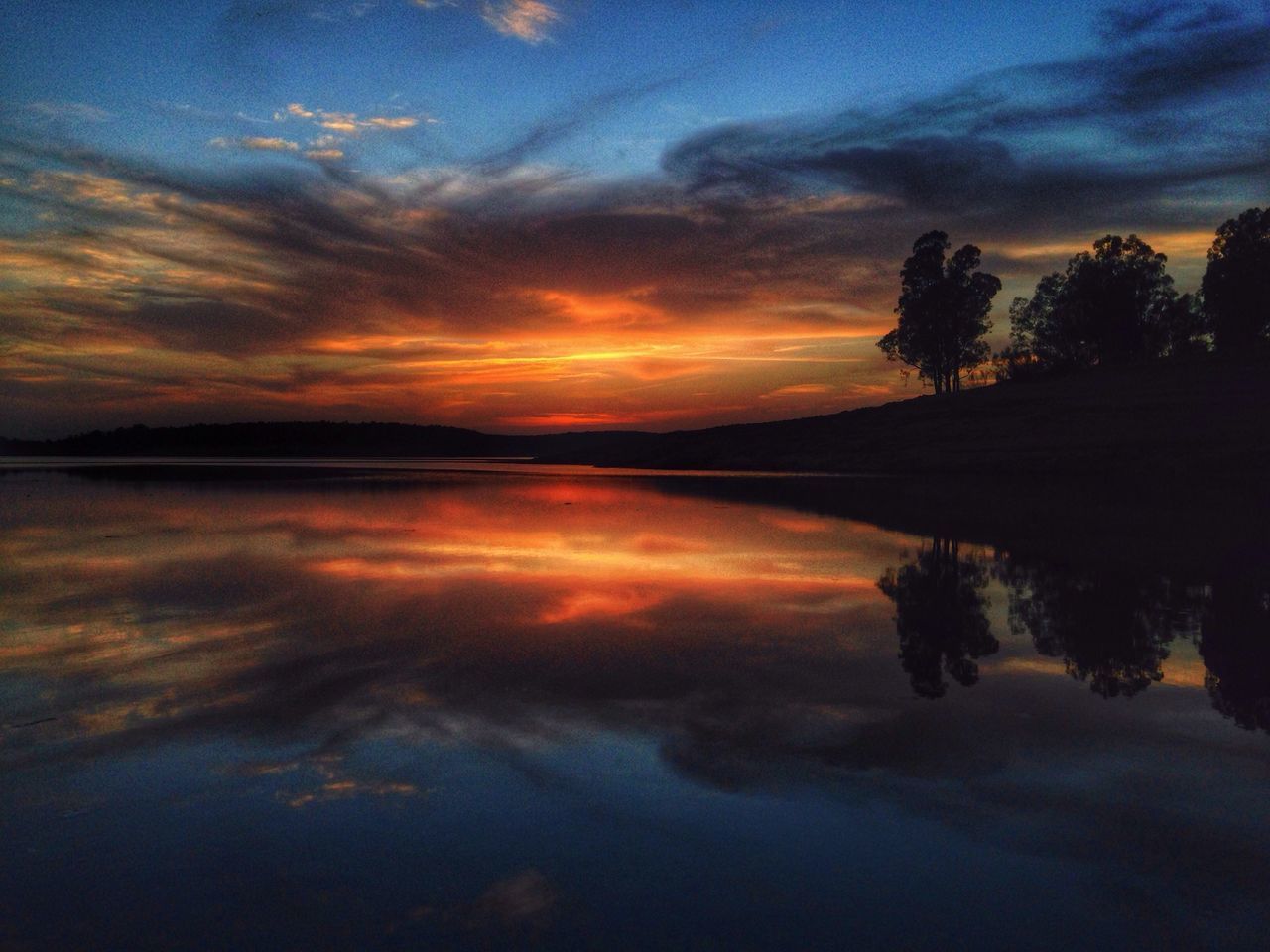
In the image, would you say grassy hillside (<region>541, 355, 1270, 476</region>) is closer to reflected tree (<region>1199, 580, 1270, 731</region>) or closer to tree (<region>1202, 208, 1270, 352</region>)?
tree (<region>1202, 208, 1270, 352</region>)

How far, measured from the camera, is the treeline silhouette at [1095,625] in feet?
25.8

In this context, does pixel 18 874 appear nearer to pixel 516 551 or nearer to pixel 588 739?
pixel 588 739

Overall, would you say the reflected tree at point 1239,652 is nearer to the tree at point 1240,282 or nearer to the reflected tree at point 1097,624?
the reflected tree at point 1097,624

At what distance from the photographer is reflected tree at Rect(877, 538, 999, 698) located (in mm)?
8195

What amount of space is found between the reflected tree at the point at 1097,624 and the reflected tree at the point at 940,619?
515 mm

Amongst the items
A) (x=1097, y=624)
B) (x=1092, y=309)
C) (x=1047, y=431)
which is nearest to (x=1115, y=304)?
(x=1092, y=309)

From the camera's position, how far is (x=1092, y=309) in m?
79.1

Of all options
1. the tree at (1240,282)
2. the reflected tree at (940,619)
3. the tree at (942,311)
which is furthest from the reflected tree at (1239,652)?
the tree at (1240,282)

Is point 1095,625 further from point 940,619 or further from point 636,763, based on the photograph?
point 636,763

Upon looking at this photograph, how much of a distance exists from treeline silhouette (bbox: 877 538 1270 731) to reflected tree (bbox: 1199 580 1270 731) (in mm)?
11

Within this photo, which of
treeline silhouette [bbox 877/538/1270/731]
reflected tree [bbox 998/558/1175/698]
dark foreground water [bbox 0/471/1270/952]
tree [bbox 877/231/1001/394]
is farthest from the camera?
tree [bbox 877/231/1001/394]

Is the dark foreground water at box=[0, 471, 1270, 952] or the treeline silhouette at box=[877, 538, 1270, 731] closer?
the dark foreground water at box=[0, 471, 1270, 952]

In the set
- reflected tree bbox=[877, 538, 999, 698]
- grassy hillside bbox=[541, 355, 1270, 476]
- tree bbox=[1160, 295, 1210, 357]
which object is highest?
tree bbox=[1160, 295, 1210, 357]

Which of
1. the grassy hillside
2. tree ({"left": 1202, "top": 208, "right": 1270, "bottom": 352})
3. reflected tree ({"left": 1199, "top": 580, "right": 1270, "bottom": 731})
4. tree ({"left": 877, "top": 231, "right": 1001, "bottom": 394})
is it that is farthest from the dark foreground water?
tree ({"left": 1202, "top": 208, "right": 1270, "bottom": 352})
